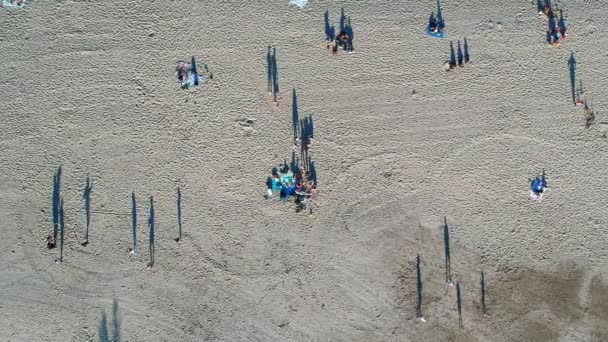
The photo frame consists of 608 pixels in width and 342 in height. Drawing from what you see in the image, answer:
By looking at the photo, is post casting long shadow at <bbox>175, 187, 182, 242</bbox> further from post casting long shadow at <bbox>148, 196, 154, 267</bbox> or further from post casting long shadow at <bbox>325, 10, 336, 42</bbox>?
post casting long shadow at <bbox>325, 10, 336, 42</bbox>

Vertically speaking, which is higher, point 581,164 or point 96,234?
point 581,164

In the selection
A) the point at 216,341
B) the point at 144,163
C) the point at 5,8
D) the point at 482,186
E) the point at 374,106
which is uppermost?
the point at 5,8

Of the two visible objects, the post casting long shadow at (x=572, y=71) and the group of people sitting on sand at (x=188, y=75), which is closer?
the group of people sitting on sand at (x=188, y=75)

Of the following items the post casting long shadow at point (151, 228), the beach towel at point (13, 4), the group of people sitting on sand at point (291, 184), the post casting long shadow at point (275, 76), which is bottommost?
the post casting long shadow at point (151, 228)

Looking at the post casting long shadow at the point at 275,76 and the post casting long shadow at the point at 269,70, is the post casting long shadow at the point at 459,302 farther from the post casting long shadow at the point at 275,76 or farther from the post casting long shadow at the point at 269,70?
the post casting long shadow at the point at 269,70

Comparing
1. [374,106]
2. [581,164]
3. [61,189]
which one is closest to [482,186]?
[581,164]

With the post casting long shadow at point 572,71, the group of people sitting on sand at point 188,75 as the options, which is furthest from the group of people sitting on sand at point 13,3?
the post casting long shadow at point 572,71

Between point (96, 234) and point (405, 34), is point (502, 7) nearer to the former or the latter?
point (405, 34)
